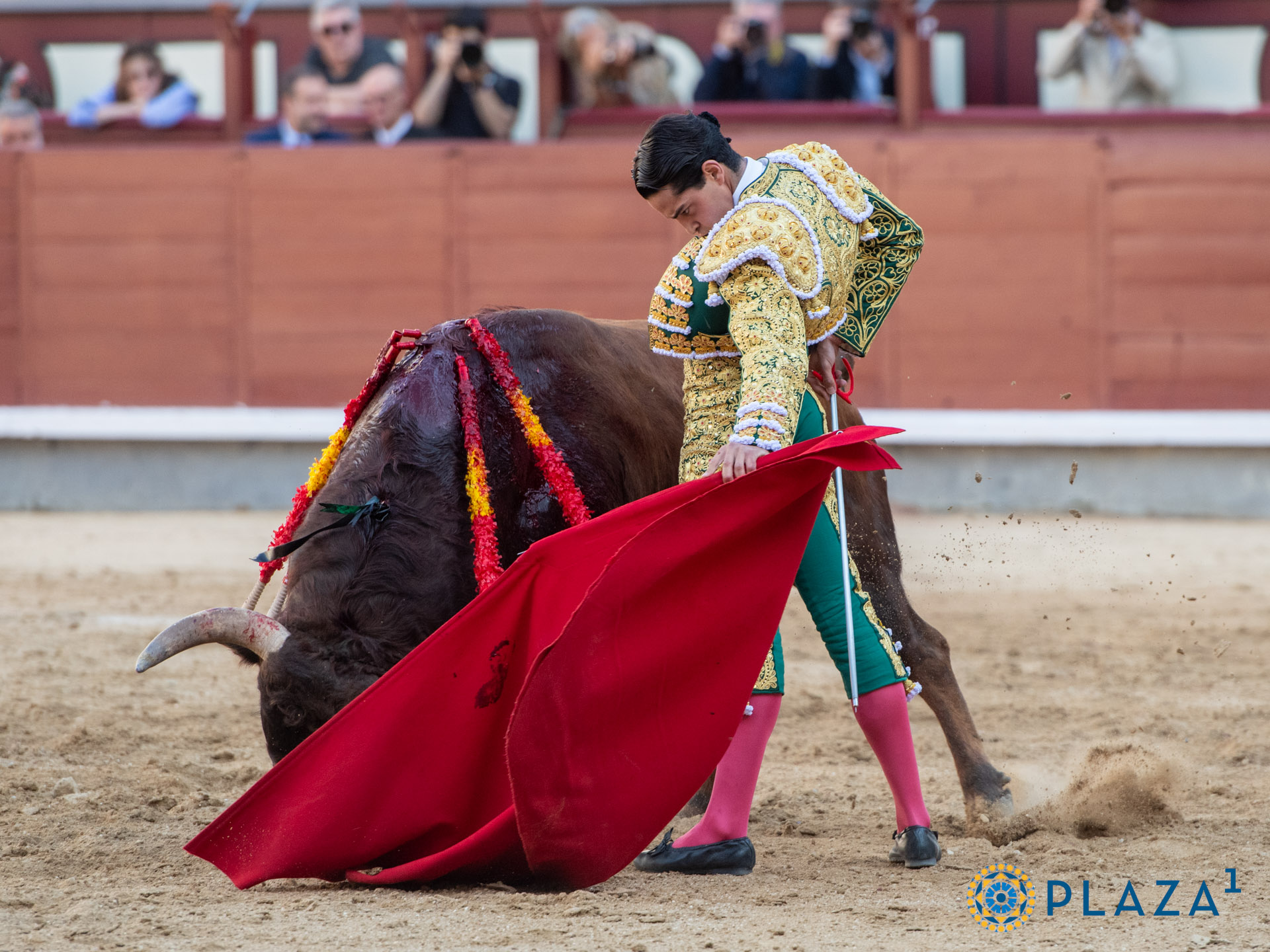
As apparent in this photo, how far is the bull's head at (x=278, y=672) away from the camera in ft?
7.88

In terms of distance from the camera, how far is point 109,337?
8031 mm

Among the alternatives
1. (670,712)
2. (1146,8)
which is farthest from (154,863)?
(1146,8)

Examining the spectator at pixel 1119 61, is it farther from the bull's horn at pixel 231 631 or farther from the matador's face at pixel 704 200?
the bull's horn at pixel 231 631

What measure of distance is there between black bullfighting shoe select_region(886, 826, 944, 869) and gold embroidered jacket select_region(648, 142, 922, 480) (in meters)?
0.69

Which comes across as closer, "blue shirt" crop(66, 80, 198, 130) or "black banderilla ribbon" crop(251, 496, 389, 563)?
"black banderilla ribbon" crop(251, 496, 389, 563)

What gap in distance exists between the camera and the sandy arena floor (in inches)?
82.4

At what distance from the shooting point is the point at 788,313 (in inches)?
88.4

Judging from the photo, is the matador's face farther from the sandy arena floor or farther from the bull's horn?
the sandy arena floor

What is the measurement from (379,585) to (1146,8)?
660cm

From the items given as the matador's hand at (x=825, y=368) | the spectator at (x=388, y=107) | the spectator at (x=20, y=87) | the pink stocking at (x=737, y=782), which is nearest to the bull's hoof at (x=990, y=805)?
the pink stocking at (x=737, y=782)

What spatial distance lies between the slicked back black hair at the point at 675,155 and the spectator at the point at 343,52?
5874 millimetres

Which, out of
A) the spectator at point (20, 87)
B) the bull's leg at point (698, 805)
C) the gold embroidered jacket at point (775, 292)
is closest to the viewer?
the gold embroidered jacket at point (775, 292)

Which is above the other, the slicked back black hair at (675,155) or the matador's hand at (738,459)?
the slicked back black hair at (675,155)

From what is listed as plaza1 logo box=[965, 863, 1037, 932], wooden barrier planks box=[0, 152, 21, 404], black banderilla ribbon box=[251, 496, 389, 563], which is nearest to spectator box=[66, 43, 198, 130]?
wooden barrier planks box=[0, 152, 21, 404]
